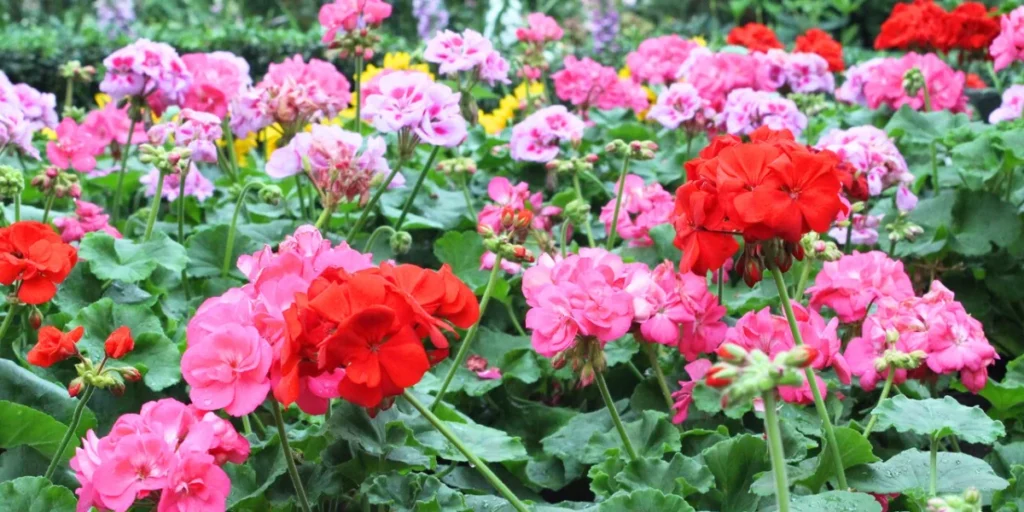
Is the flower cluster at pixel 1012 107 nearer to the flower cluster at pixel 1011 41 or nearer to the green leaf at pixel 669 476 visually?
the flower cluster at pixel 1011 41

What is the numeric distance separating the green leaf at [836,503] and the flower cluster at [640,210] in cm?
108

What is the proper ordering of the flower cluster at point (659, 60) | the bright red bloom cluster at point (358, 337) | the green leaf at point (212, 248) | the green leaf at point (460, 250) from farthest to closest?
the flower cluster at point (659, 60)
the green leaf at point (460, 250)
the green leaf at point (212, 248)
the bright red bloom cluster at point (358, 337)

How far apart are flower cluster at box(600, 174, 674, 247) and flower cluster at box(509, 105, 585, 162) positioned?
0.35 metres

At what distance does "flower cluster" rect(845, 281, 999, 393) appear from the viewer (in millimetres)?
1736

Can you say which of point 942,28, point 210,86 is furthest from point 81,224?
point 942,28

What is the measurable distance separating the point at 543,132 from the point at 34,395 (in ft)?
4.79

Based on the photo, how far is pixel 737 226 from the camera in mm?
1455

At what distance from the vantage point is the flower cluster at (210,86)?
2752 mm

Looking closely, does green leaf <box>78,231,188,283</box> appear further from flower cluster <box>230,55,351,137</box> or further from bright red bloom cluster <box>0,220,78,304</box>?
flower cluster <box>230,55,351,137</box>

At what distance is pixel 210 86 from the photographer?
2.74 meters

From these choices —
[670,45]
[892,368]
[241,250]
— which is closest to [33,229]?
[241,250]

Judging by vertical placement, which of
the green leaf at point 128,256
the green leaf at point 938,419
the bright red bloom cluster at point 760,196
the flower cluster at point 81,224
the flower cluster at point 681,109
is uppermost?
the bright red bloom cluster at point 760,196

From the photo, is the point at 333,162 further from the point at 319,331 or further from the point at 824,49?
the point at 824,49

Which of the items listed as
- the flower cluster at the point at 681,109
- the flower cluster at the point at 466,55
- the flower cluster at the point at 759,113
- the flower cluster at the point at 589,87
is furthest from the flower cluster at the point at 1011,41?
the flower cluster at the point at 466,55
